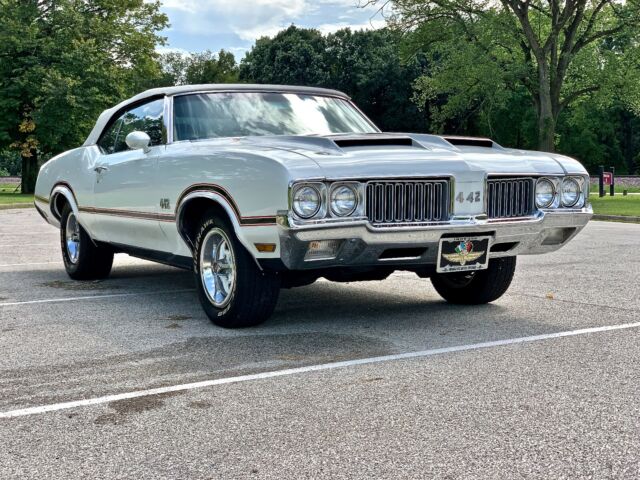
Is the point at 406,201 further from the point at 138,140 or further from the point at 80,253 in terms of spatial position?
the point at 80,253

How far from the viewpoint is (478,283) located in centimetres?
677

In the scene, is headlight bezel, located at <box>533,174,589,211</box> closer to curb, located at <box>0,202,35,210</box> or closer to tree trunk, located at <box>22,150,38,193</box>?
curb, located at <box>0,202,35,210</box>

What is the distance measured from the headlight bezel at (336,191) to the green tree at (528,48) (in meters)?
25.4

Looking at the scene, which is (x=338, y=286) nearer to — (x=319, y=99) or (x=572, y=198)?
(x=319, y=99)

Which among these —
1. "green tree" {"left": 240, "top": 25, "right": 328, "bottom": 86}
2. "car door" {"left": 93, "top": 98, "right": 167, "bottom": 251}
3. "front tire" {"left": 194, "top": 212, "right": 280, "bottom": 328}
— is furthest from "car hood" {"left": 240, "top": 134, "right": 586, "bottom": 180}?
"green tree" {"left": 240, "top": 25, "right": 328, "bottom": 86}

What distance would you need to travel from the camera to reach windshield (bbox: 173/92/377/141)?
6.64 m

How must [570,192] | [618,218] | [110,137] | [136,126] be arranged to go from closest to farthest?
[570,192] → [136,126] → [110,137] → [618,218]

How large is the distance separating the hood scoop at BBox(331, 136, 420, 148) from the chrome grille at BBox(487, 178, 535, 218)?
2.08 ft

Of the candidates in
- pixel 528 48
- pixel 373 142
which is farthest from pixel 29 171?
pixel 373 142

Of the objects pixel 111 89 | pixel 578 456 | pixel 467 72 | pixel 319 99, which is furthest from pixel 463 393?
pixel 111 89

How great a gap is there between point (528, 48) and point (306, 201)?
3076cm

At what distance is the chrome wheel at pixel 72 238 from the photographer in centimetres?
849

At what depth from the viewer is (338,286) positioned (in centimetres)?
816

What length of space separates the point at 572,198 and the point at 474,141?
81cm
